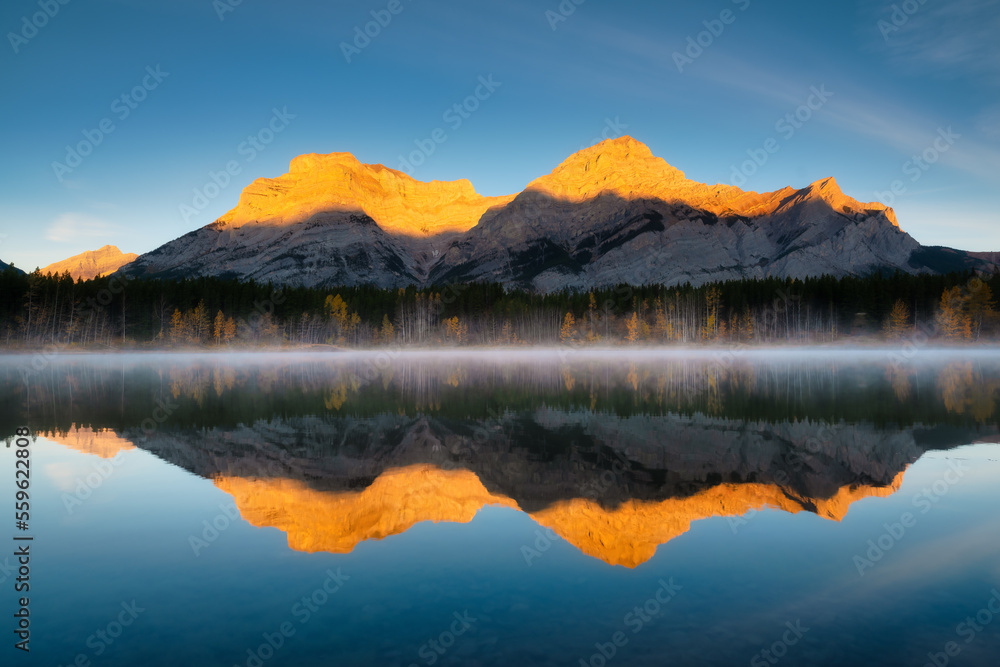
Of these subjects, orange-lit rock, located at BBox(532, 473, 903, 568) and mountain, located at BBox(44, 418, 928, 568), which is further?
mountain, located at BBox(44, 418, 928, 568)

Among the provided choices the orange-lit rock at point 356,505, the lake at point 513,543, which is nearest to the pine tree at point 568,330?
the lake at point 513,543

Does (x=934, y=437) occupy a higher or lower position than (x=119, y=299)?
lower

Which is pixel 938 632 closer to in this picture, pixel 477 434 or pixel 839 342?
pixel 477 434

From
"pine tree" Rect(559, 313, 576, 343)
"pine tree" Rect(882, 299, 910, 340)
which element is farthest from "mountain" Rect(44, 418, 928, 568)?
"pine tree" Rect(559, 313, 576, 343)

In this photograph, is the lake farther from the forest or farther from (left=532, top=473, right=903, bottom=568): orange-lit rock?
the forest

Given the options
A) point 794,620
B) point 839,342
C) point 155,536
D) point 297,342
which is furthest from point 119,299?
point 839,342

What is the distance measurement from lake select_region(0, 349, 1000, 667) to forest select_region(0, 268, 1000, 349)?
106 metres

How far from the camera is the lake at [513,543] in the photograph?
26.6ft

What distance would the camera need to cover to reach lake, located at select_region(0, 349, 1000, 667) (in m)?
8.09

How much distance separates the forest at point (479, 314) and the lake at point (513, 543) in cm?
10628

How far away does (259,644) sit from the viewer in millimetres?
8070

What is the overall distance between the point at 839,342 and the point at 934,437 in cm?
12300

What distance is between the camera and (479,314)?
526 feet

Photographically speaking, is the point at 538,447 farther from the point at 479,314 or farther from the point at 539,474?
the point at 479,314
